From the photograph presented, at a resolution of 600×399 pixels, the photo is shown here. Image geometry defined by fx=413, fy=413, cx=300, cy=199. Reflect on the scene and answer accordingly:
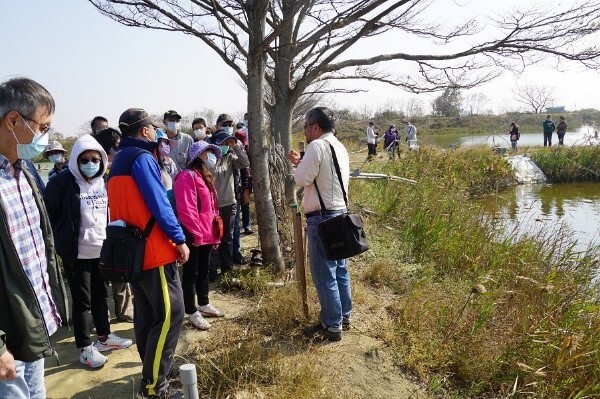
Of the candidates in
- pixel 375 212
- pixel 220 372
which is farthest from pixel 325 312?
pixel 375 212

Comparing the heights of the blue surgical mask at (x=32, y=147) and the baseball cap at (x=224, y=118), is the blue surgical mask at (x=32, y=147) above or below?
below

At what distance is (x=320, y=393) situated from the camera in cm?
260

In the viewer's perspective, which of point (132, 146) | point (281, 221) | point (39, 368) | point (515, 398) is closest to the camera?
point (39, 368)

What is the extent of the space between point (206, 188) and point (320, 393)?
189 centimetres

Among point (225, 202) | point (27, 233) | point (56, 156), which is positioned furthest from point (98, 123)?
point (27, 233)

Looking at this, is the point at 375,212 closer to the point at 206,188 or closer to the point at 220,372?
the point at 206,188

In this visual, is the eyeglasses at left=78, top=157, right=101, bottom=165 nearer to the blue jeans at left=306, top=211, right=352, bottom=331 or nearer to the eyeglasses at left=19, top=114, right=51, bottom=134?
the eyeglasses at left=19, top=114, right=51, bottom=134

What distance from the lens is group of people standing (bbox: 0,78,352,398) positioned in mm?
1607

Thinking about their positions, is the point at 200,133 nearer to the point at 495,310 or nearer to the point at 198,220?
the point at 198,220

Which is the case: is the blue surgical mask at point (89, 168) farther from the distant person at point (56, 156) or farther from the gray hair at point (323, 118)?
the gray hair at point (323, 118)

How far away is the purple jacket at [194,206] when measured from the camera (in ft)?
11.1

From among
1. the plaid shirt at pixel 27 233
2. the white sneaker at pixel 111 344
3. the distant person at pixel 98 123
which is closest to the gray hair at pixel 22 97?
the plaid shirt at pixel 27 233

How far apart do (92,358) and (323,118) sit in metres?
2.51

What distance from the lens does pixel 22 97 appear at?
162 cm
